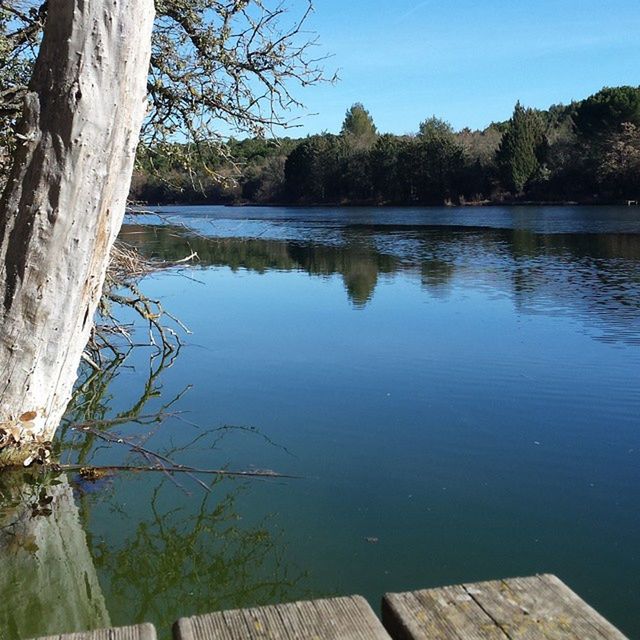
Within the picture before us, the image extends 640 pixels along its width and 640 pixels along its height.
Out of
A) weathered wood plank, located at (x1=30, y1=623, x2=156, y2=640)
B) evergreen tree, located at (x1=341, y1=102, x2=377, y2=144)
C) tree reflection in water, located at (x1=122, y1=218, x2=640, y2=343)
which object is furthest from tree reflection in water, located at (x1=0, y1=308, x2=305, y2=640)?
evergreen tree, located at (x1=341, y1=102, x2=377, y2=144)

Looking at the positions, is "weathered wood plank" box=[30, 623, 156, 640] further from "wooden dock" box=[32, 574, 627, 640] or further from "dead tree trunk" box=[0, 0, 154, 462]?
"dead tree trunk" box=[0, 0, 154, 462]

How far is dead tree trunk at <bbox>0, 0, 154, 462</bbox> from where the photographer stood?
4.11 metres

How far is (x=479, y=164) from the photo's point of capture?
195 ft

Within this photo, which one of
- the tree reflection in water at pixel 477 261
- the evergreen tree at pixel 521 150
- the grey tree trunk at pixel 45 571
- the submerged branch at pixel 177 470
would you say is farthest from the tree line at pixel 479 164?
the grey tree trunk at pixel 45 571

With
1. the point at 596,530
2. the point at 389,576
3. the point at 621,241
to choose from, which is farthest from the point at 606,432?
the point at 621,241

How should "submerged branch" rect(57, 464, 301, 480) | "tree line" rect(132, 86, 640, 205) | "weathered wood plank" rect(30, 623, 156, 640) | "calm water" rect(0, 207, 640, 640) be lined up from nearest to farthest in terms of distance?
"weathered wood plank" rect(30, 623, 156, 640)
"calm water" rect(0, 207, 640, 640)
"submerged branch" rect(57, 464, 301, 480)
"tree line" rect(132, 86, 640, 205)

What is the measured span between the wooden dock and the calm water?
1.81m

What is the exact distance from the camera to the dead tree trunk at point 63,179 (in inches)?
162

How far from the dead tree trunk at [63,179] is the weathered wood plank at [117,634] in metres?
3.07

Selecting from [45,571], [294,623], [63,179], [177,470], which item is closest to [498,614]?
[294,623]

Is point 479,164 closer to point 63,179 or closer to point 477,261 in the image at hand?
point 477,261

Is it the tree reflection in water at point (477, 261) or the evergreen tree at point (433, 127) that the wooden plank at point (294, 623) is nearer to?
the tree reflection in water at point (477, 261)

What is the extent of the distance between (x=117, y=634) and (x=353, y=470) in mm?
3553

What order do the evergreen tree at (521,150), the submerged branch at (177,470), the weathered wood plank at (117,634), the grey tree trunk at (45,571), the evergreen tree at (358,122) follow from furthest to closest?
the evergreen tree at (358,122) → the evergreen tree at (521,150) → the submerged branch at (177,470) → the grey tree trunk at (45,571) → the weathered wood plank at (117,634)
